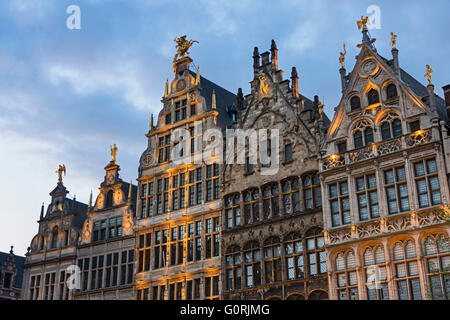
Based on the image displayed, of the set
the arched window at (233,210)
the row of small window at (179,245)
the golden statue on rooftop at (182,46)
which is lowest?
the row of small window at (179,245)

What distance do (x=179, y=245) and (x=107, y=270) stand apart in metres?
6.03

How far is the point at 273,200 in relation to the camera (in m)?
32.5

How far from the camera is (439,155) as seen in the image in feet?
88.9

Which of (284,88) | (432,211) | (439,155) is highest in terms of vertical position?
(284,88)

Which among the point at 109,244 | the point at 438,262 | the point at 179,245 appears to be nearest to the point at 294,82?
the point at 179,245

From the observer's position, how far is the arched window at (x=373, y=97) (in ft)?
99.6

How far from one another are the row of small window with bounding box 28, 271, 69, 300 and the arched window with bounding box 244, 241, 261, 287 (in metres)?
14.0

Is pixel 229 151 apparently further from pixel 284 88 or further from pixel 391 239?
pixel 391 239

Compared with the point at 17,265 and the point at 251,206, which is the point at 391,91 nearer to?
the point at 251,206

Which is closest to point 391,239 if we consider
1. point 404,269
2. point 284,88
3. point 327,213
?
point 404,269

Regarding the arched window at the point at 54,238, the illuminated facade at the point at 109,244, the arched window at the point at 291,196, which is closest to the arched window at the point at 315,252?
the arched window at the point at 291,196

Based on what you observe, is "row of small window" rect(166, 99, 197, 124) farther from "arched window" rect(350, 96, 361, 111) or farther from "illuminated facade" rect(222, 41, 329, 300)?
"arched window" rect(350, 96, 361, 111)

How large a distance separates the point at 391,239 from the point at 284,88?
430 inches

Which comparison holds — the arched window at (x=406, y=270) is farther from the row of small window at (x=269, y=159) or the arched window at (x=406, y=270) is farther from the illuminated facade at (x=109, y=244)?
the illuminated facade at (x=109, y=244)
